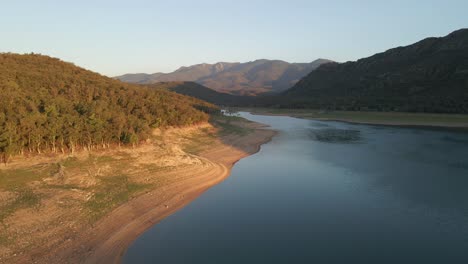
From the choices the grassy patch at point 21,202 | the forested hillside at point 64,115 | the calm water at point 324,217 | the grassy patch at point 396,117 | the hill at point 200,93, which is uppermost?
the hill at point 200,93

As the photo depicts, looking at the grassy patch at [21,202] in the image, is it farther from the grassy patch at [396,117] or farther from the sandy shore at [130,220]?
the grassy patch at [396,117]

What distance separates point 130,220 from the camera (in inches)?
600

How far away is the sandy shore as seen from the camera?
11.7m

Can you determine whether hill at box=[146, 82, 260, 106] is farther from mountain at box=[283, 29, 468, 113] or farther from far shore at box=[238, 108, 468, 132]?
far shore at box=[238, 108, 468, 132]

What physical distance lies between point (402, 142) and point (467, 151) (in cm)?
773

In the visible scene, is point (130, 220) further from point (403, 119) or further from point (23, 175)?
point (403, 119)

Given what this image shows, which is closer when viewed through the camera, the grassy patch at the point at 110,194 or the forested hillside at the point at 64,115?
the grassy patch at the point at 110,194

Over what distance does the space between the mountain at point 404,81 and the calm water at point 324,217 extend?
179 ft

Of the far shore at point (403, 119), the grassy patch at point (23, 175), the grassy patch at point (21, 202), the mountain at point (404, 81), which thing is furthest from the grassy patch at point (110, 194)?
the mountain at point (404, 81)

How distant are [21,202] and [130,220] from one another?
464 centimetres

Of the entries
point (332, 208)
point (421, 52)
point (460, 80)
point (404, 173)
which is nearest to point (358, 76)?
point (421, 52)

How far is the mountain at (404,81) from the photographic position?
265ft

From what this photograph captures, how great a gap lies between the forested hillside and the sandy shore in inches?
236

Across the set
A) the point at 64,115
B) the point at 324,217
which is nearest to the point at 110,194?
the point at 64,115
